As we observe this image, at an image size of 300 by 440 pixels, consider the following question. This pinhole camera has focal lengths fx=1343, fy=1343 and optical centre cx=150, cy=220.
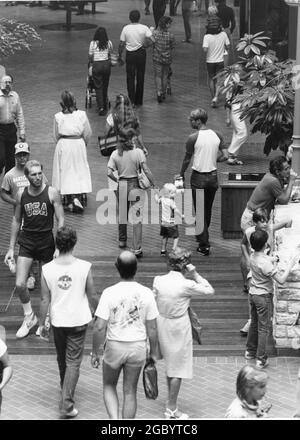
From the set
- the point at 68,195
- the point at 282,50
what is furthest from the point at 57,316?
the point at 282,50

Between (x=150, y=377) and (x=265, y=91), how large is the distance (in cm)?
544

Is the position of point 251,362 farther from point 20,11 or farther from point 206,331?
point 20,11

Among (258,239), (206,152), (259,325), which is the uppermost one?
(258,239)

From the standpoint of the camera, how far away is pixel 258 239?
11.7m

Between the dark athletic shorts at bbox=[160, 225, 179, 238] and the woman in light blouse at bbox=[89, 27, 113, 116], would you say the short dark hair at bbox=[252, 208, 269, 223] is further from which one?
the woman in light blouse at bbox=[89, 27, 113, 116]

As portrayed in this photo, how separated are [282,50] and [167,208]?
31.1ft

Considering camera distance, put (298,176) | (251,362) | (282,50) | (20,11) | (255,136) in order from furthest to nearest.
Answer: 1. (20,11)
2. (282,50)
3. (255,136)
4. (298,176)
5. (251,362)

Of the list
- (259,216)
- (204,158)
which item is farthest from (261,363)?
(204,158)

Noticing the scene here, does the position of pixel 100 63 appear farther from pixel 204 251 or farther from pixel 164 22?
pixel 204 251

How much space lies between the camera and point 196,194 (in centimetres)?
1549

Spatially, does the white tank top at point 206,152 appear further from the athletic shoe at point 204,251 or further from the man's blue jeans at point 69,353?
the man's blue jeans at point 69,353

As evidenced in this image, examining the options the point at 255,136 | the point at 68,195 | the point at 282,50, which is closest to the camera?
the point at 68,195

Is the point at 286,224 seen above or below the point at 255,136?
above

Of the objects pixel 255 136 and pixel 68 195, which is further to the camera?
pixel 255 136
